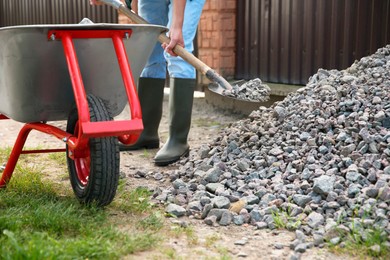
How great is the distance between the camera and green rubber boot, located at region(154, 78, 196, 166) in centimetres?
433

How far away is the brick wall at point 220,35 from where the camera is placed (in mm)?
7129

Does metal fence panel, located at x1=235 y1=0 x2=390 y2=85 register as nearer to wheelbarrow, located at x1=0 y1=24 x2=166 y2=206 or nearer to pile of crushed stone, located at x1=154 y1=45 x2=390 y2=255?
pile of crushed stone, located at x1=154 y1=45 x2=390 y2=255

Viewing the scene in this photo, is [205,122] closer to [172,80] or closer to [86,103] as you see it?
[172,80]

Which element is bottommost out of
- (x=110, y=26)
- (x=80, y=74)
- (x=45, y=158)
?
(x=45, y=158)

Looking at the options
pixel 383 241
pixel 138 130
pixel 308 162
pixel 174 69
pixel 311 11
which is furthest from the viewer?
pixel 311 11

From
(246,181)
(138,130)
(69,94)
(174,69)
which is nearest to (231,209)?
(246,181)

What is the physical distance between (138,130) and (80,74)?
379mm

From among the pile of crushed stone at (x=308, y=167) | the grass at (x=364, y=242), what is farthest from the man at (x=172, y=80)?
the grass at (x=364, y=242)

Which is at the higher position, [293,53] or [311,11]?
[311,11]

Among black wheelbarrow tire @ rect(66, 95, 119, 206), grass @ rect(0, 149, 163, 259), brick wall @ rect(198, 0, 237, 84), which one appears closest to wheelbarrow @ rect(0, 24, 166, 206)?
black wheelbarrow tire @ rect(66, 95, 119, 206)

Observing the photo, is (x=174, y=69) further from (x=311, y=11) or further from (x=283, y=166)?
(x=311, y=11)

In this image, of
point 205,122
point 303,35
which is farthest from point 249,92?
point 303,35

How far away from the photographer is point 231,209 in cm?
324

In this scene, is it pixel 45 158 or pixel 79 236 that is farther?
pixel 45 158
